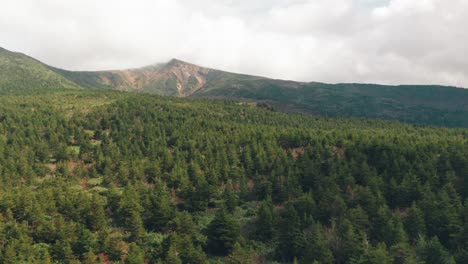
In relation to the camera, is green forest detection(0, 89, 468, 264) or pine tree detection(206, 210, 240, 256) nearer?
green forest detection(0, 89, 468, 264)

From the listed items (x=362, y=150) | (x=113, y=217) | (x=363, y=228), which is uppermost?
(x=362, y=150)

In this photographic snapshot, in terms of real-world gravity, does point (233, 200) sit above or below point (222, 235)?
above

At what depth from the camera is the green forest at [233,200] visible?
247 feet

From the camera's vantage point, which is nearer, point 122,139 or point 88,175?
point 88,175

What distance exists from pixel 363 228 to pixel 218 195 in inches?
1816

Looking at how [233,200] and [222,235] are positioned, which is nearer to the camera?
[222,235]

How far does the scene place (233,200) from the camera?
106812mm

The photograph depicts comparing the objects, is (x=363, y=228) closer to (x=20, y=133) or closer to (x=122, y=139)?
(x=122, y=139)

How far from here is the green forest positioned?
75250mm

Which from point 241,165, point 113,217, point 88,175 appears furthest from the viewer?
point 241,165

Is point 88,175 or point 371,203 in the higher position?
point 371,203

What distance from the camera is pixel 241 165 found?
143m

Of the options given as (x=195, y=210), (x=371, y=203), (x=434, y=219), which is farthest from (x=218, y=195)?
(x=434, y=219)

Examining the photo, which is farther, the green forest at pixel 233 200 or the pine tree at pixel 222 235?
the pine tree at pixel 222 235
